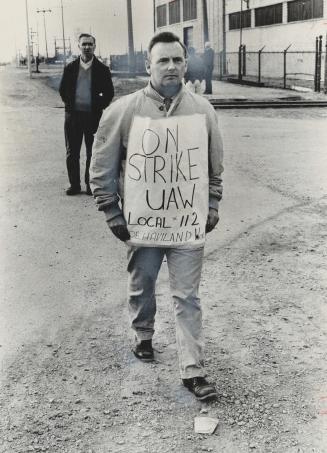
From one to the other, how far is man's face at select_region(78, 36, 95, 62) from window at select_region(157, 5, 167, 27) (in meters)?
62.5

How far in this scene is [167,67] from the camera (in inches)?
148

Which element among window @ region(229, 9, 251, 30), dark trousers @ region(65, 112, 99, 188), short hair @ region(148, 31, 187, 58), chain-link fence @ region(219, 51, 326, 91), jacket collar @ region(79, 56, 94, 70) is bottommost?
chain-link fence @ region(219, 51, 326, 91)

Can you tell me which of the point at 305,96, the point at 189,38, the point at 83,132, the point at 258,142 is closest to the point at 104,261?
the point at 83,132

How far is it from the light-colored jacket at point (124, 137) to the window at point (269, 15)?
40.7 metres

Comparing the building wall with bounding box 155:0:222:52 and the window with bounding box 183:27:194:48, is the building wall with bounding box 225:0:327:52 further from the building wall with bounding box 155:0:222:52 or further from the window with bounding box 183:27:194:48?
the window with bounding box 183:27:194:48

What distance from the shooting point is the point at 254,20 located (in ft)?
153

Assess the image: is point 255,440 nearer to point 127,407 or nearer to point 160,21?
point 127,407

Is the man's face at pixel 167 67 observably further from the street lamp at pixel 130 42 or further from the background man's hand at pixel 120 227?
the street lamp at pixel 130 42

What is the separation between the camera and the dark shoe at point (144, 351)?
4.35 m

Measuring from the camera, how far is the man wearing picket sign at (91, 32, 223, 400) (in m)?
3.84

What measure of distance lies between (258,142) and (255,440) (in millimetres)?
11206

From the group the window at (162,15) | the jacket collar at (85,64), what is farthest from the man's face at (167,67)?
the window at (162,15)

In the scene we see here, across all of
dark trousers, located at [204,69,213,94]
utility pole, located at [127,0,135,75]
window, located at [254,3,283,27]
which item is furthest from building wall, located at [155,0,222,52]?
dark trousers, located at [204,69,213,94]

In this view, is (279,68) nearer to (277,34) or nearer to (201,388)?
(277,34)
